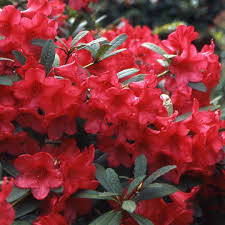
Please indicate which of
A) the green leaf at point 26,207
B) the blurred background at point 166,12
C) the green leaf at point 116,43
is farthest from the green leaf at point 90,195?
the blurred background at point 166,12

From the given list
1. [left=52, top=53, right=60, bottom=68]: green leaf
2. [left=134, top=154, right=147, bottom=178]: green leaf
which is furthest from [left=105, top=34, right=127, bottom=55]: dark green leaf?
[left=134, top=154, right=147, bottom=178]: green leaf

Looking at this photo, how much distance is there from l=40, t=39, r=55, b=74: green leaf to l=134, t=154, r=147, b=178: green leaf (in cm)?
37

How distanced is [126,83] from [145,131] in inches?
7.0

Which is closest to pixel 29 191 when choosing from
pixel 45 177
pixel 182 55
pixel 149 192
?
pixel 45 177

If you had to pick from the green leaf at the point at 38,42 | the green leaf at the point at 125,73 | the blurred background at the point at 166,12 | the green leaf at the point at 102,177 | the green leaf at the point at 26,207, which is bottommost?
the blurred background at the point at 166,12

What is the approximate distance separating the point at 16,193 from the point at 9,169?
0.10 m

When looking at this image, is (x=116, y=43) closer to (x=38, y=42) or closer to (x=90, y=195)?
(x=38, y=42)

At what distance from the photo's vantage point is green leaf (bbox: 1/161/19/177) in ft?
3.09

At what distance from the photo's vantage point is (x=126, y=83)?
3.63 ft

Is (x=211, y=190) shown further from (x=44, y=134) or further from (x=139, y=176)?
(x=44, y=134)

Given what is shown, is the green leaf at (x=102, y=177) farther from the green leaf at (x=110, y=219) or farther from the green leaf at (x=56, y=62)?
the green leaf at (x=56, y=62)

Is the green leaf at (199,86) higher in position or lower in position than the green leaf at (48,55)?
lower

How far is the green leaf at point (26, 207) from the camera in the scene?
889 millimetres

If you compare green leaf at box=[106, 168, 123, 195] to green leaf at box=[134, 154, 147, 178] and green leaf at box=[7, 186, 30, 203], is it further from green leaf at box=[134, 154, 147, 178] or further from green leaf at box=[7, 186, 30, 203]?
green leaf at box=[7, 186, 30, 203]
